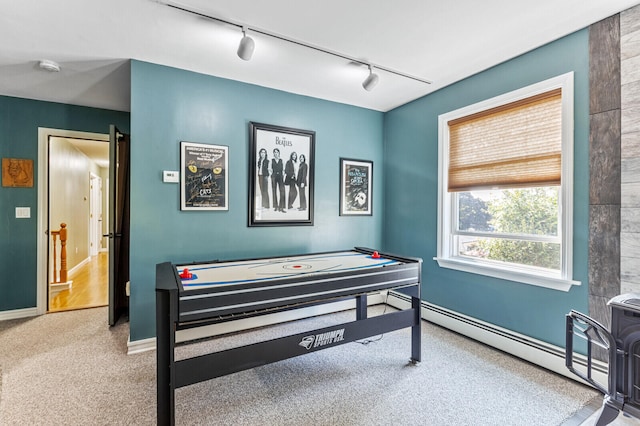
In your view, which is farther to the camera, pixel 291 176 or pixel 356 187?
pixel 356 187

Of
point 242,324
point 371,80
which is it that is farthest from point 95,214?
point 371,80

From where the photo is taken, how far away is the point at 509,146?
106 inches

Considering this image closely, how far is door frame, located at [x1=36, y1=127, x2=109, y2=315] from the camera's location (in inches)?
141

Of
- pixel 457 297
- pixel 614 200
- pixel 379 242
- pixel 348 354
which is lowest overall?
pixel 348 354

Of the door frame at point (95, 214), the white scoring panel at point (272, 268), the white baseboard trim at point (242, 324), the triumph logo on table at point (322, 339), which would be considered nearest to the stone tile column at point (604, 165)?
the white scoring panel at point (272, 268)

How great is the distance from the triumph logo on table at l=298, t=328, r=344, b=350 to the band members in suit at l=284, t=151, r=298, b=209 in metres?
1.62

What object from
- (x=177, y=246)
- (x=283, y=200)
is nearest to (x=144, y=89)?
(x=177, y=246)

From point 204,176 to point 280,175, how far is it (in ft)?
2.64

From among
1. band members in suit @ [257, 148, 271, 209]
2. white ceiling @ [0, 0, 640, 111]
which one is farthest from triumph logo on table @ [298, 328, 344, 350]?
white ceiling @ [0, 0, 640, 111]

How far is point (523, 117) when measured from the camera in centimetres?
260

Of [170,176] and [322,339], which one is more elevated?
[170,176]

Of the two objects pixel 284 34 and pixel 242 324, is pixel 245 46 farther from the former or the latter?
pixel 242 324

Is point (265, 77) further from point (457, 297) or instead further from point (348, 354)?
point (457, 297)

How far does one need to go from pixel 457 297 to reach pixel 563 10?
2505mm
